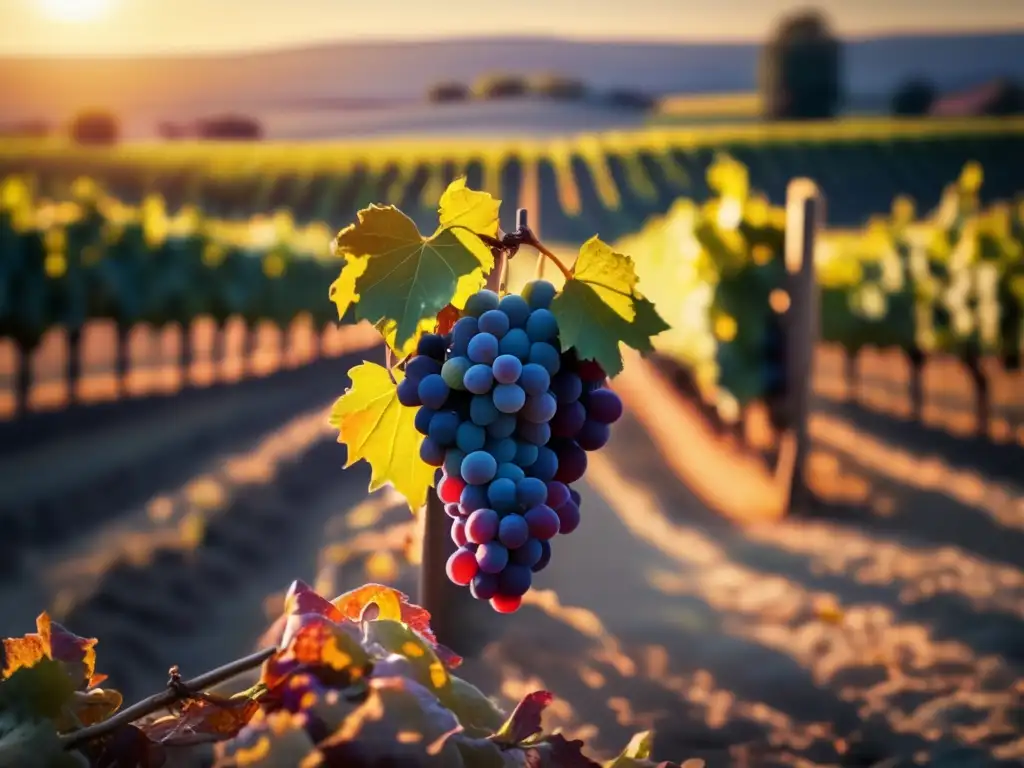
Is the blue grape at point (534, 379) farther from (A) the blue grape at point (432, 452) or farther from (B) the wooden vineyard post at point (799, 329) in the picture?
(B) the wooden vineyard post at point (799, 329)

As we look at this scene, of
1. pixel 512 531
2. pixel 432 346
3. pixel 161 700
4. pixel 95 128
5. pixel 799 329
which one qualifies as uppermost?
pixel 95 128

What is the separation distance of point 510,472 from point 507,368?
140 mm

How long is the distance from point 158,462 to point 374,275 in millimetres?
8661

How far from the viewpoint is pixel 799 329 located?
7.44 m

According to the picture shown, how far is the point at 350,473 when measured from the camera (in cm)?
916

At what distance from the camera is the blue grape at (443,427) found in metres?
1.34

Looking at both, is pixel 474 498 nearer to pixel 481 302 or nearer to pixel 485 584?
pixel 485 584

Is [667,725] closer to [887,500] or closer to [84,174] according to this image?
[887,500]

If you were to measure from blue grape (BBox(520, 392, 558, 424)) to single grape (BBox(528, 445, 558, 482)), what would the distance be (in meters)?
0.07

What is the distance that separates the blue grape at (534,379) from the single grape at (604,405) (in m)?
0.11

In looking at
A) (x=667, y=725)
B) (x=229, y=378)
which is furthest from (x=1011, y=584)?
(x=229, y=378)

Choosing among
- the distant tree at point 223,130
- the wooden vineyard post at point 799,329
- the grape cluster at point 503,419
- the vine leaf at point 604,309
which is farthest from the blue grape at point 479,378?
the distant tree at point 223,130

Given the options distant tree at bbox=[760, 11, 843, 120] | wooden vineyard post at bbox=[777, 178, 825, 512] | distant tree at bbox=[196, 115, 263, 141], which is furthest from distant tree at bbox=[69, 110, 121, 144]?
wooden vineyard post at bbox=[777, 178, 825, 512]

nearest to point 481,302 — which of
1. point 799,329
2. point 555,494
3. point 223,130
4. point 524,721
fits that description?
point 555,494
